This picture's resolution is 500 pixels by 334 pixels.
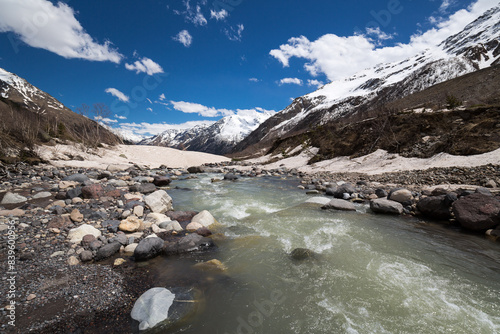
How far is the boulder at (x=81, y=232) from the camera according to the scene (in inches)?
228

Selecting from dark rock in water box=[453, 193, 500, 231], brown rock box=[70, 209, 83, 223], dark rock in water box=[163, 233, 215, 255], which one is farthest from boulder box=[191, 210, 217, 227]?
dark rock in water box=[453, 193, 500, 231]

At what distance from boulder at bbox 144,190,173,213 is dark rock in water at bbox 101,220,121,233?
6.30ft

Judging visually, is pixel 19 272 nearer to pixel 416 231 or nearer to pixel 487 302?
pixel 487 302

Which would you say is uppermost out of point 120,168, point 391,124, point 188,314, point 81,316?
point 391,124

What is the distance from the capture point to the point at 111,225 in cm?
679

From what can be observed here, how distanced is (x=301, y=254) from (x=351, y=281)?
4.52ft

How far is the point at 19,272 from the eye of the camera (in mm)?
4312

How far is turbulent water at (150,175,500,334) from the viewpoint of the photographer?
3.48m

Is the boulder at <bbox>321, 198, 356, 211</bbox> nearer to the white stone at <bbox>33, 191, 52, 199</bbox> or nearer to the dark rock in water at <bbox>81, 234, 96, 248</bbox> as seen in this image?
the dark rock in water at <bbox>81, 234, 96, 248</bbox>

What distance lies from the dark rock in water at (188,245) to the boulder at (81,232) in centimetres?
218

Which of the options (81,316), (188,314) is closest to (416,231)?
(188,314)

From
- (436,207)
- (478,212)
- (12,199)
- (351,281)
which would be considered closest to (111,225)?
(12,199)

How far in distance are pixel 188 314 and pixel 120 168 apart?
27.0 meters

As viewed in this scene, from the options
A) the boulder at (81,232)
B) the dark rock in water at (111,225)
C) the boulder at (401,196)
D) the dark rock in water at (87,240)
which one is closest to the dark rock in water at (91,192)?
the dark rock in water at (111,225)
